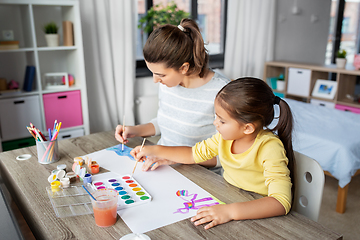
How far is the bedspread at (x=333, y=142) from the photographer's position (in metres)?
2.03

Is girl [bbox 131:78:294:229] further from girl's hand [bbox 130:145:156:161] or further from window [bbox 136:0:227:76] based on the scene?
window [bbox 136:0:227:76]

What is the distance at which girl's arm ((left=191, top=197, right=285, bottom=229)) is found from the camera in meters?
0.85

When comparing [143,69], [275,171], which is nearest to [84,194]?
[275,171]

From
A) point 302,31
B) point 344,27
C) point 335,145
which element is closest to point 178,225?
point 335,145

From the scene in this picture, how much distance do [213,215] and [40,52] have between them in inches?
86.1

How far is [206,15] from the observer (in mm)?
3734

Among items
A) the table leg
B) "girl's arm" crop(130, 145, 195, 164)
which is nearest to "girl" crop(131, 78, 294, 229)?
"girl's arm" crop(130, 145, 195, 164)

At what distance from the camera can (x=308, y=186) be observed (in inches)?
40.9

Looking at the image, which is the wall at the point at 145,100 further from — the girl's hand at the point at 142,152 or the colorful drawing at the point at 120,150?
the girl's hand at the point at 142,152

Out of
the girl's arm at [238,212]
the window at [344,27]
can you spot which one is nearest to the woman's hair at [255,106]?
the girl's arm at [238,212]

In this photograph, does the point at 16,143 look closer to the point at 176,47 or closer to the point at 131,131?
the point at 131,131

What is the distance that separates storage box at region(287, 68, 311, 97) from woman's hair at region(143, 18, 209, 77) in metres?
2.66

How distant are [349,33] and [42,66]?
4078 mm

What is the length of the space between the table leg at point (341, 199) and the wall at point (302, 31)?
2461mm
